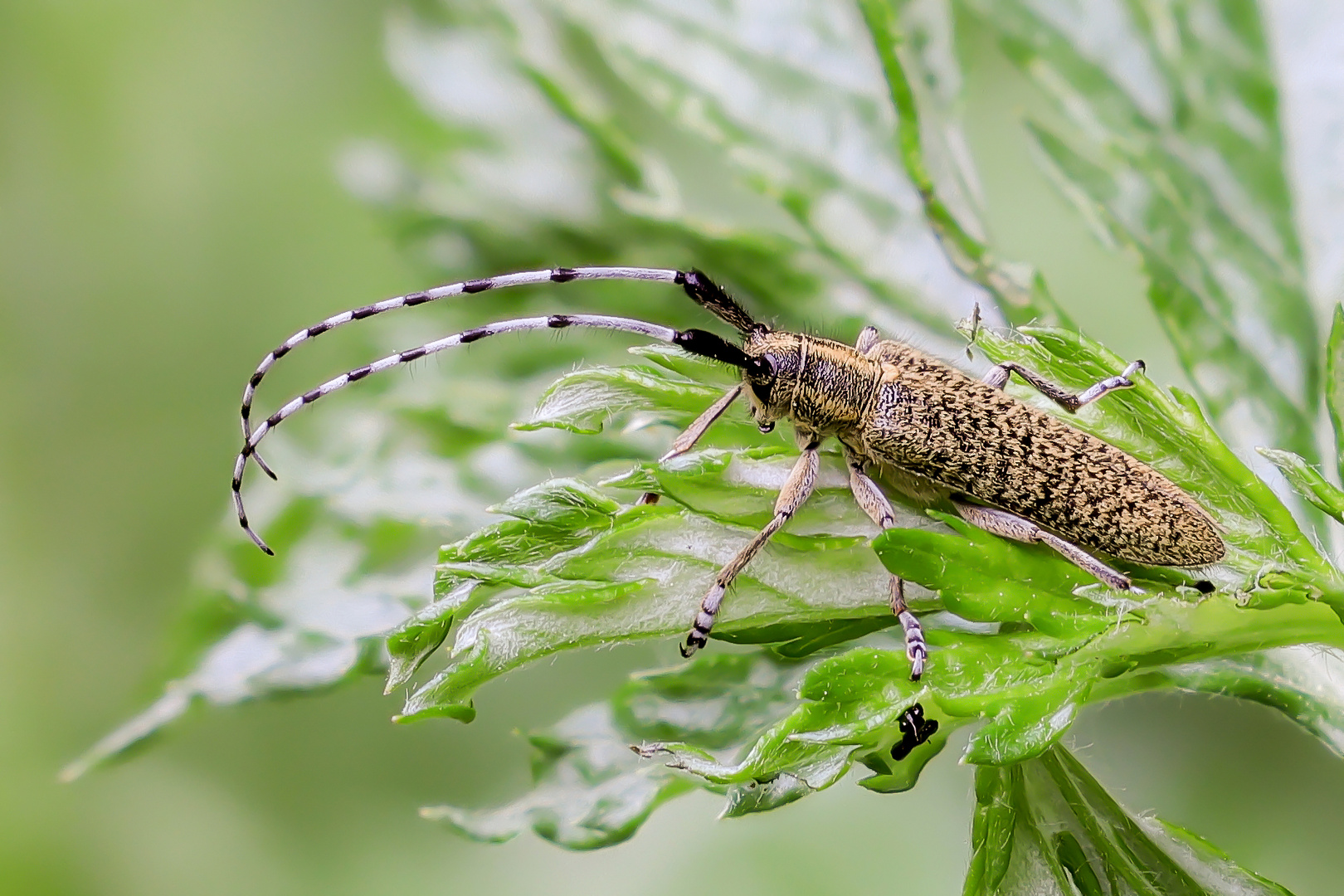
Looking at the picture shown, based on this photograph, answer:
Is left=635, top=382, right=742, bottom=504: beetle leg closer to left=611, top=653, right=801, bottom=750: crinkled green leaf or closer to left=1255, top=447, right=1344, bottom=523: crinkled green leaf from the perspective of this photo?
left=611, top=653, right=801, bottom=750: crinkled green leaf

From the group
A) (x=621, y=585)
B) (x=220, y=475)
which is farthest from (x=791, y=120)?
(x=220, y=475)

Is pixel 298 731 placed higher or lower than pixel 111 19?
lower

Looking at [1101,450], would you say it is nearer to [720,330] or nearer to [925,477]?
[925,477]

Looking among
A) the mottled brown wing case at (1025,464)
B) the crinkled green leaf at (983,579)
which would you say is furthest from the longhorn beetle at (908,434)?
the crinkled green leaf at (983,579)

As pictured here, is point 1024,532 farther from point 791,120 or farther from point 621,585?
point 791,120

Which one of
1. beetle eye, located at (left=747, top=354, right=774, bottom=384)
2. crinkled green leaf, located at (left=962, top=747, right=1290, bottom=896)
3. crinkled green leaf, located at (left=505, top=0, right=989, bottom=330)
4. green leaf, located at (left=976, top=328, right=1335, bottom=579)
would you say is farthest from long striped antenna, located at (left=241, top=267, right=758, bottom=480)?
crinkled green leaf, located at (left=962, top=747, right=1290, bottom=896)

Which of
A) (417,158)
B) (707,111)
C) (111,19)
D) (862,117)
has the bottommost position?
(862,117)

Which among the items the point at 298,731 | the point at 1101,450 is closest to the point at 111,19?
the point at 298,731

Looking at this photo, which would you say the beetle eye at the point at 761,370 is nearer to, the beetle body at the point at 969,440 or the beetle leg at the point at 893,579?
the beetle body at the point at 969,440
